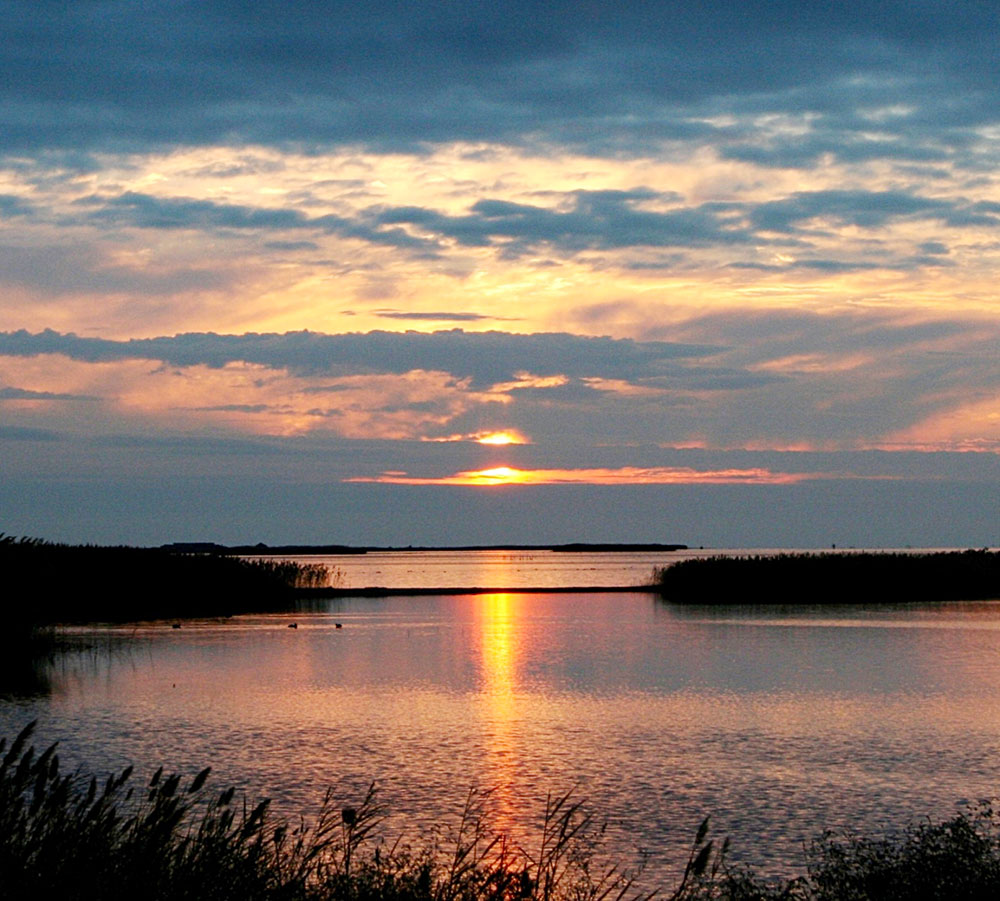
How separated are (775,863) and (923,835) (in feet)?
4.93

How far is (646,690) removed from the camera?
26766 mm

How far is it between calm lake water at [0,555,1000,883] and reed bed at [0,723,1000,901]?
1276 millimetres

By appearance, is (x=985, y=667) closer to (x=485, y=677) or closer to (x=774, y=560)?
(x=485, y=677)

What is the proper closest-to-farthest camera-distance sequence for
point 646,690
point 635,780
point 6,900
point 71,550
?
point 6,900 → point 635,780 → point 646,690 → point 71,550

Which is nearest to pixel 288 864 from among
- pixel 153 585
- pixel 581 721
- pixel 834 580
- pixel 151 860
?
pixel 151 860

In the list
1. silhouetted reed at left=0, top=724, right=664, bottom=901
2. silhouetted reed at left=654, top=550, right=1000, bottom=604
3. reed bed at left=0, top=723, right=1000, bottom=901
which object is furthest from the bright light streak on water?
silhouetted reed at left=654, top=550, right=1000, bottom=604

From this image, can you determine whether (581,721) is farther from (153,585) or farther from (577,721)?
(153,585)

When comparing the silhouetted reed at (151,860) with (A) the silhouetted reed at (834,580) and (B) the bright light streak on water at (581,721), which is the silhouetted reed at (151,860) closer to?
(B) the bright light streak on water at (581,721)

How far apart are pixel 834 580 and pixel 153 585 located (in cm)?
3154

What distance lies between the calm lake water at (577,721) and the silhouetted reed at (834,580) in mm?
18416

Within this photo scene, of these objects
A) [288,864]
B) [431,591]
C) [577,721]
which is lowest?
[577,721]

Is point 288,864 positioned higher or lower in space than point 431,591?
lower

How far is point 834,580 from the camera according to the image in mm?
62781

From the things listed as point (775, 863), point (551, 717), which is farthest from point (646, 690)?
point (775, 863)
